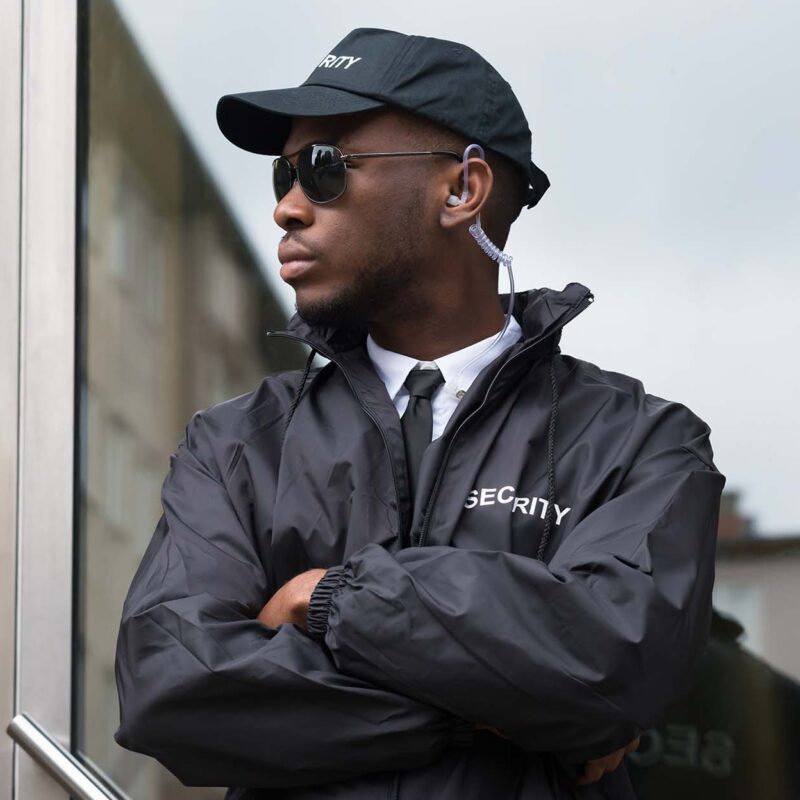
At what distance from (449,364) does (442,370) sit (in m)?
0.02

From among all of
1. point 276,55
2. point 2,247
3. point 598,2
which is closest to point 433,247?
point 598,2

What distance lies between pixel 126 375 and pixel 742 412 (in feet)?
5.04

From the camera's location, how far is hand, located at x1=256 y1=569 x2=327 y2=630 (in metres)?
1.97

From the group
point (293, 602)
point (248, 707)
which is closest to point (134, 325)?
point (293, 602)

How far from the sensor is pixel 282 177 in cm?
227

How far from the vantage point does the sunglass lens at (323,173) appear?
221 centimetres

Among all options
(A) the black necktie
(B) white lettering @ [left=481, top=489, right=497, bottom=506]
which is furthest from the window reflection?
(B) white lettering @ [left=481, top=489, right=497, bottom=506]

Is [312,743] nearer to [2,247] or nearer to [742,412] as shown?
[742,412]

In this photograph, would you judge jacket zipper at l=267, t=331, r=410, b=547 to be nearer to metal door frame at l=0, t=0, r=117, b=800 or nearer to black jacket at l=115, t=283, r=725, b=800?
black jacket at l=115, t=283, r=725, b=800

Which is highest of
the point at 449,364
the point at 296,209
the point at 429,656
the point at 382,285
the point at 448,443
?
the point at 296,209

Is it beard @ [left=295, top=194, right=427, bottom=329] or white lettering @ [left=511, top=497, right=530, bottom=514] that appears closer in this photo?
white lettering @ [left=511, top=497, right=530, bottom=514]

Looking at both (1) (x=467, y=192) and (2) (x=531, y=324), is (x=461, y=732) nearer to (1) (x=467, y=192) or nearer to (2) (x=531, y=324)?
(2) (x=531, y=324)

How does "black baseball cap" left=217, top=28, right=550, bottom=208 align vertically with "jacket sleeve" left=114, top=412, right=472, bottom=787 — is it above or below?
above

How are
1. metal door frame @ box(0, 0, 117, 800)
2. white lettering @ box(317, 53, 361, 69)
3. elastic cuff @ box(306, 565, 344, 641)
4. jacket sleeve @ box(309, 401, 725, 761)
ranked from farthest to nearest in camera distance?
metal door frame @ box(0, 0, 117, 800), white lettering @ box(317, 53, 361, 69), elastic cuff @ box(306, 565, 344, 641), jacket sleeve @ box(309, 401, 725, 761)
